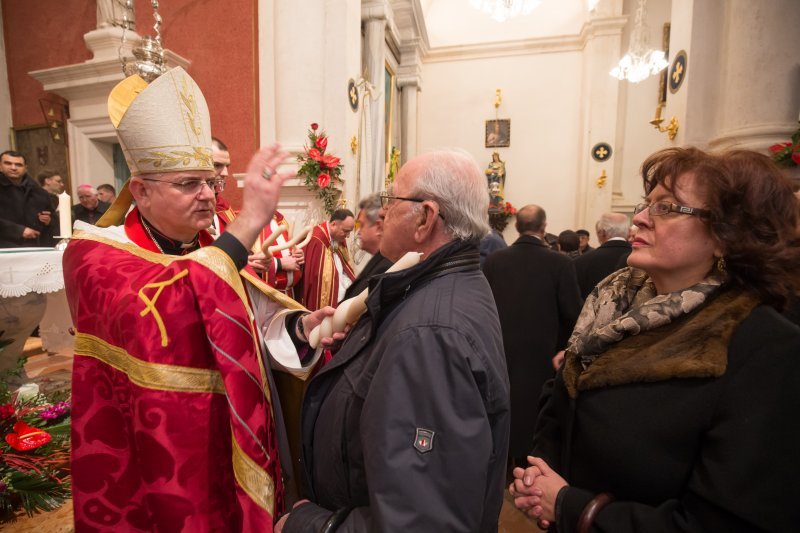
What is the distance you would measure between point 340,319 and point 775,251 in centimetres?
120

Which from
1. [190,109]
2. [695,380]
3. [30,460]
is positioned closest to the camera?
[695,380]

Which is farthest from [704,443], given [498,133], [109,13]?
[498,133]

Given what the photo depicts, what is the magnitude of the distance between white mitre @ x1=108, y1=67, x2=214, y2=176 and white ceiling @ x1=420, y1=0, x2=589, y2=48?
476 inches

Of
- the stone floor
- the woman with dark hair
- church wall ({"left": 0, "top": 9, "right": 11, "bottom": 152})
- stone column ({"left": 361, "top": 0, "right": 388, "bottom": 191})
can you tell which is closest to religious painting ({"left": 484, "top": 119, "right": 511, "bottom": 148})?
stone column ({"left": 361, "top": 0, "right": 388, "bottom": 191})

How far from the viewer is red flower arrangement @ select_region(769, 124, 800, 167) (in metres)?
4.16

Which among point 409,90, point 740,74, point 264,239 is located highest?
point 409,90

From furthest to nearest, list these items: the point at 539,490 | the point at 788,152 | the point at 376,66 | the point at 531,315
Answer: the point at 376,66 < the point at 788,152 < the point at 531,315 < the point at 539,490

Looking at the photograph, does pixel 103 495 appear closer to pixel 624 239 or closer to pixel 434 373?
pixel 434 373

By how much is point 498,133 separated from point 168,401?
38.8 feet

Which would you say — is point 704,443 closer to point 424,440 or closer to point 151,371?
point 424,440

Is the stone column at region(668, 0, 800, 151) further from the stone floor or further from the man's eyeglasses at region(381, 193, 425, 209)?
the man's eyeglasses at region(381, 193, 425, 209)

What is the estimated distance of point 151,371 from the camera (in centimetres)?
112

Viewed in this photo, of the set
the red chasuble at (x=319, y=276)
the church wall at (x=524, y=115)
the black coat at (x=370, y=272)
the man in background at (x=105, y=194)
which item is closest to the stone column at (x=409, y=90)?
the church wall at (x=524, y=115)

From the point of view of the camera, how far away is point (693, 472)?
1.03m
